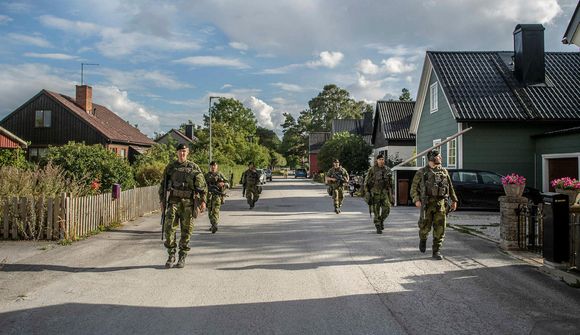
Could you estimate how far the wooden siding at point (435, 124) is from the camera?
73.0 feet

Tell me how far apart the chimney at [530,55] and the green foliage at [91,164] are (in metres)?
17.3

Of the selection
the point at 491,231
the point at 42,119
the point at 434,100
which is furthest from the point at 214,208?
the point at 42,119

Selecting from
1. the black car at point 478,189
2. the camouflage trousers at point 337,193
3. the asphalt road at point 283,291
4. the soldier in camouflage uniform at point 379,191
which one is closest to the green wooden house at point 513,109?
the black car at point 478,189

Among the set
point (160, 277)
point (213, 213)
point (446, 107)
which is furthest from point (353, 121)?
point (160, 277)

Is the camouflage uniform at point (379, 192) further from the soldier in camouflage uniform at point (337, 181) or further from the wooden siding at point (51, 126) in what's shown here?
the wooden siding at point (51, 126)

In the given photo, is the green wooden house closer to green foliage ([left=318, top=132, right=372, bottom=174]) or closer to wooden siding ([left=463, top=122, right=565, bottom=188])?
wooden siding ([left=463, top=122, right=565, bottom=188])

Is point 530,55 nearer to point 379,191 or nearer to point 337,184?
point 337,184

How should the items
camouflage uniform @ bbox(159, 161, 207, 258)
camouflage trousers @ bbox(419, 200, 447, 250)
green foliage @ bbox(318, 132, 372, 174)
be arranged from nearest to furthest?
camouflage uniform @ bbox(159, 161, 207, 258) < camouflage trousers @ bbox(419, 200, 447, 250) < green foliage @ bbox(318, 132, 372, 174)

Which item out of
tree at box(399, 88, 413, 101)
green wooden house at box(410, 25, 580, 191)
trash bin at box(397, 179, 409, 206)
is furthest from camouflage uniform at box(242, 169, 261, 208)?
tree at box(399, 88, 413, 101)

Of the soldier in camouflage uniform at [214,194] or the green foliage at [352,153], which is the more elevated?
the green foliage at [352,153]

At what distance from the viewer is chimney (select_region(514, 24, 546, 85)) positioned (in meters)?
22.3

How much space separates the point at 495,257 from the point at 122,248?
6.85 m

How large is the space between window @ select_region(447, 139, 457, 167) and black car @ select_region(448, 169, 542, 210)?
4.10m

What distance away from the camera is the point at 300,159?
101m
